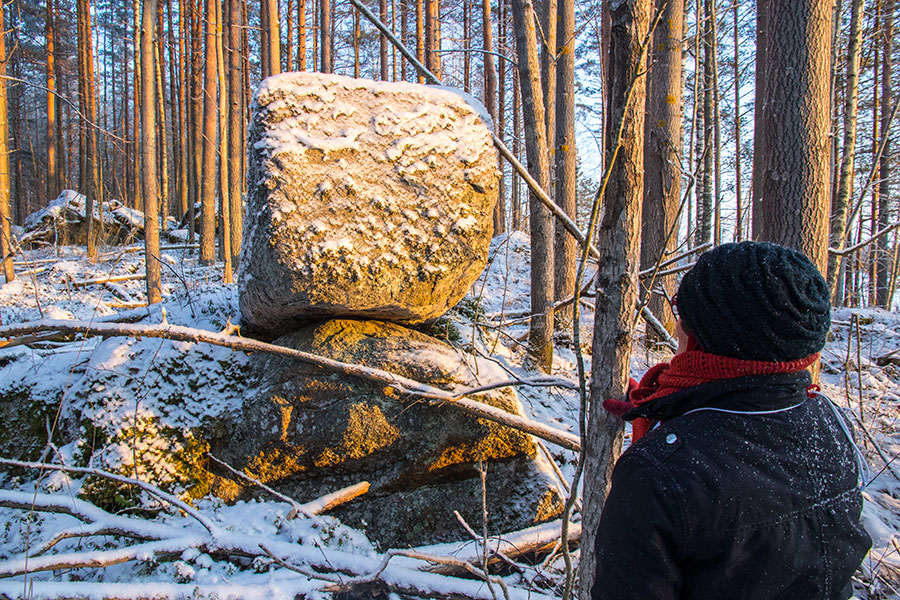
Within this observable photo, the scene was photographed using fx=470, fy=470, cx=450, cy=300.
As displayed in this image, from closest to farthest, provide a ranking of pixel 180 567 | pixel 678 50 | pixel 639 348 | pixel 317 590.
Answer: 1. pixel 317 590
2. pixel 180 567
3. pixel 678 50
4. pixel 639 348

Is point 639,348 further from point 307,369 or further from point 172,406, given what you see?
point 172,406

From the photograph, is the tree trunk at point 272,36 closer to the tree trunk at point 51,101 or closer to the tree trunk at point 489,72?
the tree trunk at point 489,72

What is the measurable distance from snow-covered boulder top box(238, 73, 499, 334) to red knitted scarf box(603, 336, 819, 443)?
6.98 ft

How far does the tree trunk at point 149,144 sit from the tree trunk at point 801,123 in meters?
6.89

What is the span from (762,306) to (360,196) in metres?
2.50

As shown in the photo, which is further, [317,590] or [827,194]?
[827,194]

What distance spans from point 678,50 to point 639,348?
366 cm

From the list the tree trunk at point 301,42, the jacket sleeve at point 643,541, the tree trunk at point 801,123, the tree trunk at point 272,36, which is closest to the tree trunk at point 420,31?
the tree trunk at point 301,42

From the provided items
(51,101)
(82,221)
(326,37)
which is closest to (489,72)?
(326,37)

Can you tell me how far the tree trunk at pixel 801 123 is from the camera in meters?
3.20

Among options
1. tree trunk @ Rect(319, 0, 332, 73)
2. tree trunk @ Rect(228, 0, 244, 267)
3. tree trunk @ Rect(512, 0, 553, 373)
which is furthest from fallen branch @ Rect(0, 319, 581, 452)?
tree trunk @ Rect(319, 0, 332, 73)

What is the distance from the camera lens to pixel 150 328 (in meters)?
2.94

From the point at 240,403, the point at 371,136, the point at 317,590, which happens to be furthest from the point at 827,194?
the point at 240,403

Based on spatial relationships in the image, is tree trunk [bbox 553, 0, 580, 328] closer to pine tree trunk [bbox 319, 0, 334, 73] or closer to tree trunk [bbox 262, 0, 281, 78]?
tree trunk [bbox 262, 0, 281, 78]
